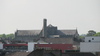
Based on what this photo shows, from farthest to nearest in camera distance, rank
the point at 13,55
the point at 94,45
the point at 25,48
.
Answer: the point at 25,48 → the point at 94,45 → the point at 13,55

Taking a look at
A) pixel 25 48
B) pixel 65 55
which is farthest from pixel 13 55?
pixel 25 48

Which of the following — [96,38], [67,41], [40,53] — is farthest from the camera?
[67,41]

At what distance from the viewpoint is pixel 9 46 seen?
117 metres

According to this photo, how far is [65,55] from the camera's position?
204 feet

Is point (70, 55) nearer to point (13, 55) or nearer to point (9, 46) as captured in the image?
point (13, 55)

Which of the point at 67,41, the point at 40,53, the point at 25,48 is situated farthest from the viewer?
the point at 67,41

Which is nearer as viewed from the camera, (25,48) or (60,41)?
(25,48)

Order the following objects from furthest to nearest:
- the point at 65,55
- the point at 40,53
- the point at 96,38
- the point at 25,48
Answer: the point at 25,48 < the point at 96,38 < the point at 65,55 < the point at 40,53

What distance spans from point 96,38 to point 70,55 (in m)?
38.8

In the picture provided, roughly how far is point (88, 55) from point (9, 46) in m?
56.8

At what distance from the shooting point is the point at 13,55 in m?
67.2

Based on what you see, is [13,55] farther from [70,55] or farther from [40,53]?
[40,53]

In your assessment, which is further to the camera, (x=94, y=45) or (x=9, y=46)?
(x=9, y=46)

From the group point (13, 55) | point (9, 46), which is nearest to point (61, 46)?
point (9, 46)
